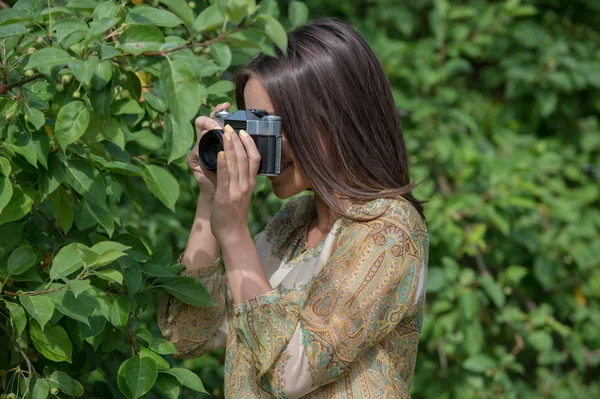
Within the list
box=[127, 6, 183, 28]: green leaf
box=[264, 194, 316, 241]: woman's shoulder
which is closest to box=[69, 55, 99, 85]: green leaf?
box=[127, 6, 183, 28]: green leaf

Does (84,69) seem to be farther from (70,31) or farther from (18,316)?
(18,316)

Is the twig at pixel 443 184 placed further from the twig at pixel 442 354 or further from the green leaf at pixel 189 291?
the green leaf at pixel 189 291

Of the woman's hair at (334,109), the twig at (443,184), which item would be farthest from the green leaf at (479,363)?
the woman's hair at (334,109)

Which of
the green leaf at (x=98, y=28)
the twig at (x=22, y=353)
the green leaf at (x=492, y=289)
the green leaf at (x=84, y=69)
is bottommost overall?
the green leaf at (x=492, y=289)

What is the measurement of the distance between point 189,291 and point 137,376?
0.57 feet

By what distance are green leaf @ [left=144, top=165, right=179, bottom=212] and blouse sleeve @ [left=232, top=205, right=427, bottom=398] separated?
0.23 metres

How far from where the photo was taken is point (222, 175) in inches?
46.3

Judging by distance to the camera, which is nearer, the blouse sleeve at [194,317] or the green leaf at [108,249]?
the green leaf at [108,249]

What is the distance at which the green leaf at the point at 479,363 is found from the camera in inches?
106

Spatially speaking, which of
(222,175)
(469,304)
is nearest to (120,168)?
(222,175)

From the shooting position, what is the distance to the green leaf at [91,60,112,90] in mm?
1001

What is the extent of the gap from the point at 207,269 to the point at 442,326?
1.49 meters

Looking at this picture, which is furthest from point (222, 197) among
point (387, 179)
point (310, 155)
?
point (387, 179)

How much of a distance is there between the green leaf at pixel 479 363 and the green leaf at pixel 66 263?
1895 mm
